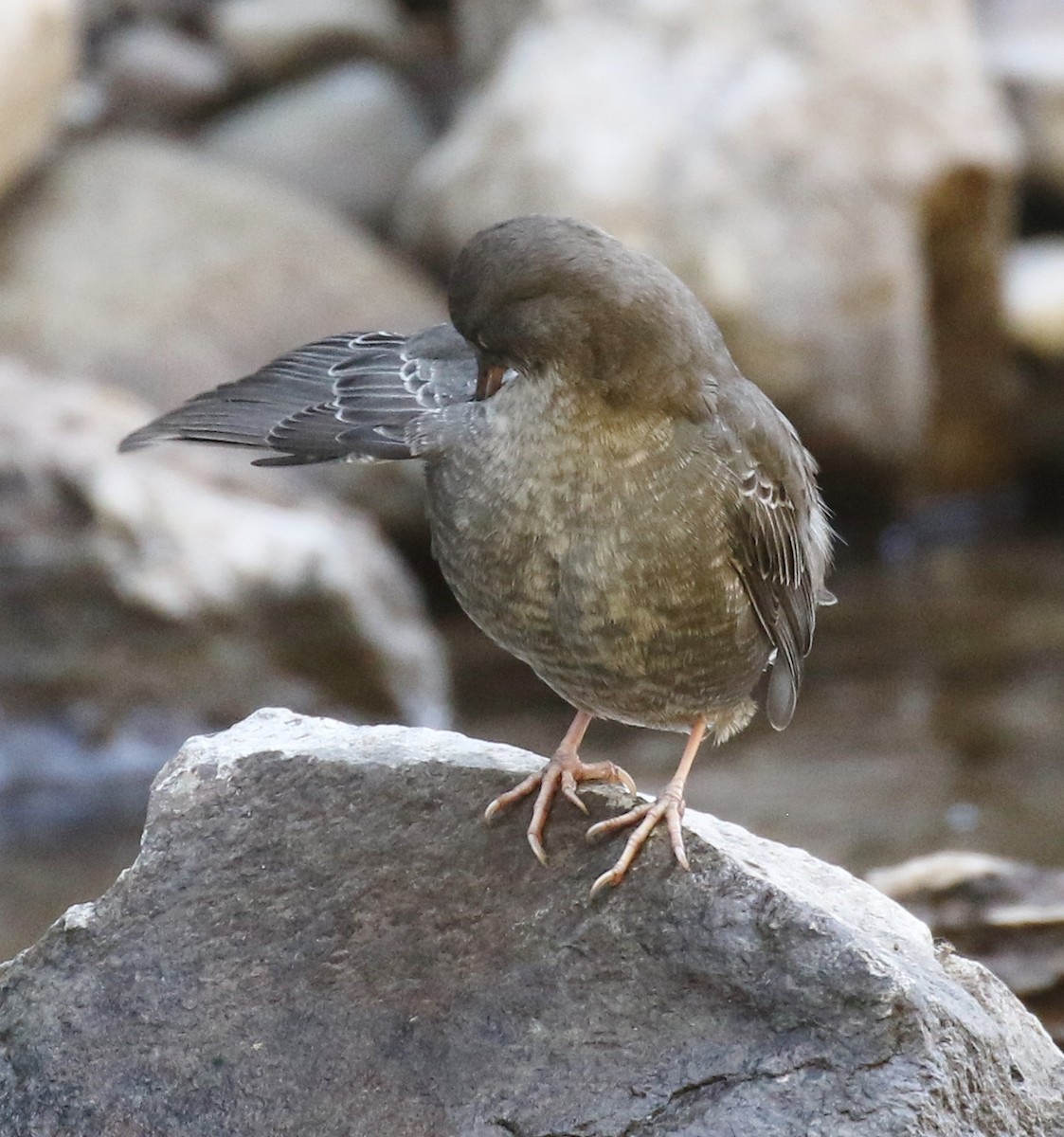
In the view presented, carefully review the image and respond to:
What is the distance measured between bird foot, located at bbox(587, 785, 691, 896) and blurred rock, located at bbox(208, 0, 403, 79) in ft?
29.2

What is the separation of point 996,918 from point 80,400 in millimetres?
4183

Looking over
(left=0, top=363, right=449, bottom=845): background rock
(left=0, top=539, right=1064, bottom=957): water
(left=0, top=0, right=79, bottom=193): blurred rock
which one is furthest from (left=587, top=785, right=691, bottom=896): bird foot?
(left=0, top=0, right=79, bottom=193): blurred rock

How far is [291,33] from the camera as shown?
11.5 meters

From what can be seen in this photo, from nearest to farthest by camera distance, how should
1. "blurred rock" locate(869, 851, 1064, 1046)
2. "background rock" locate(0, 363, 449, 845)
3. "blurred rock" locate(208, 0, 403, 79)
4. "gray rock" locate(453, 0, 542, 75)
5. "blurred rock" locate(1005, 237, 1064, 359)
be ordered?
"blurred rock" locate(869, 851, 1064, 1046), "background rock" locate(0, 363, 449, 845), "blurred rock" locate(1005, 237, 1064, 359), "gray rock" locate(453, 0, 542, 75), "blurred rock" locate(208, 0, 403, 79)

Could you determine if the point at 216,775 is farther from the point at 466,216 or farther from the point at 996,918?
the point at 466,216

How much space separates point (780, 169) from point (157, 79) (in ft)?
13.2

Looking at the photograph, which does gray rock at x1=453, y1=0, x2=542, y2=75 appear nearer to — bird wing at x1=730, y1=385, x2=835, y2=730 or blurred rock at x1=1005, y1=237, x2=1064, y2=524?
blurred rock at x1=1005, y1=237, x2=1064, y2=524

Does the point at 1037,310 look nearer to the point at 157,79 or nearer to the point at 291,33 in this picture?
the point at 291,33

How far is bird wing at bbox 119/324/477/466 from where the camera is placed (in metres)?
3.62

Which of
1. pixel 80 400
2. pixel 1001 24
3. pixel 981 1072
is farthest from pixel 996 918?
pixel 1001 24

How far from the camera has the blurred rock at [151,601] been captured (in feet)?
22.7

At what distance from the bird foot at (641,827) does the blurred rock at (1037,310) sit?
25.2 feet

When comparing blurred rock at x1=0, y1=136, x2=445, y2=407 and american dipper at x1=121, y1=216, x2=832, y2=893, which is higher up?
american dipper at x1=121, y1=216, x2=832, y2=893

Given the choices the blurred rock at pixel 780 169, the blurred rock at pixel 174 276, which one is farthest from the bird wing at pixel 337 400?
the blurred rock at pixel 780 169
